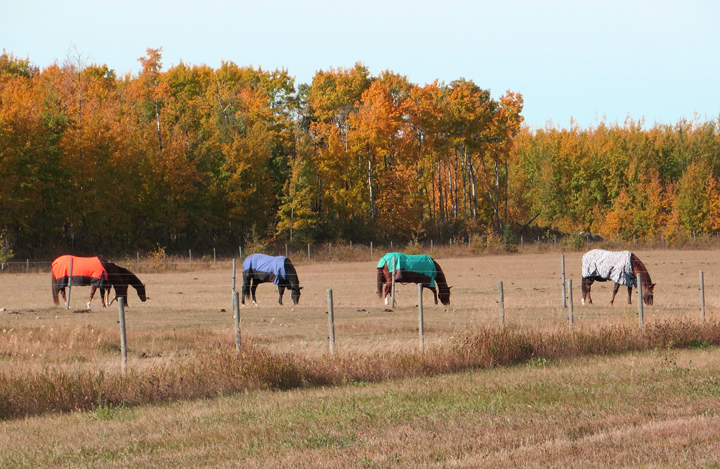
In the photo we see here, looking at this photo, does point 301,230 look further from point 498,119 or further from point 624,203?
point 624,203

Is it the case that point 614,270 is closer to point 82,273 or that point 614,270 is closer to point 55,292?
point 82,273

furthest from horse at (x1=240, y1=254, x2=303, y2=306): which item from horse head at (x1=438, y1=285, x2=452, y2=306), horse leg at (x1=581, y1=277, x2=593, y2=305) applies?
horse leg at (x1=581, y1=277, x2=593, y2=305)

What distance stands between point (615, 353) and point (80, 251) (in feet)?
153

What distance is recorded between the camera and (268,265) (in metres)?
27.9

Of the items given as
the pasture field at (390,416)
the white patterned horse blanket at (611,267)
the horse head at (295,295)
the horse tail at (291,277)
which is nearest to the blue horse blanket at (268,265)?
the horse tail at (291,277)

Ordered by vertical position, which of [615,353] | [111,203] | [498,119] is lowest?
[615,353]

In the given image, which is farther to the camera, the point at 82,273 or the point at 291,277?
the point at 291,277

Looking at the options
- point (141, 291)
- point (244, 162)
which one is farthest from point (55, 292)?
point (244, 162)

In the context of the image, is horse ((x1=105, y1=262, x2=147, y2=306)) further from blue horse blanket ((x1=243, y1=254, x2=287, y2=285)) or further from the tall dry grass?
the tall dry grass

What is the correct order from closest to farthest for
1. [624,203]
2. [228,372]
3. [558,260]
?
[228,372], [558,260], [624,203]

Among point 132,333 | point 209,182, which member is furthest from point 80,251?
point 132,333

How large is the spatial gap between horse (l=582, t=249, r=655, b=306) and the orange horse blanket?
50.2 ft

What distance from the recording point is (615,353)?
14.2 meters

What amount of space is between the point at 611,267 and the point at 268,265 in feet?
37.1
